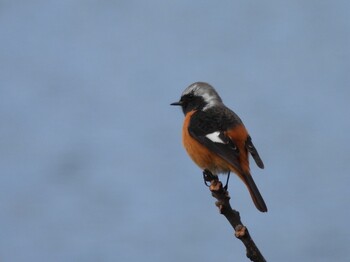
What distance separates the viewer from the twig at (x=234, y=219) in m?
2.15

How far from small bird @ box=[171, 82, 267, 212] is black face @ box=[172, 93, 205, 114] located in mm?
170

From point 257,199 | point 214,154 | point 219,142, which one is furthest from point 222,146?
point 257,199

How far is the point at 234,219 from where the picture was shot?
2428 millimetres

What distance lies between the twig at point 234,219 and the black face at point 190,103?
1.69 meters

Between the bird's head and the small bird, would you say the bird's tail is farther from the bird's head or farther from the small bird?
the bird's head

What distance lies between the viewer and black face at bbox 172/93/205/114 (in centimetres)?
471

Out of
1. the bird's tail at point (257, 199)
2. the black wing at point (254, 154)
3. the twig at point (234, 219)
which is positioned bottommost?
the twig at point (234, 219)

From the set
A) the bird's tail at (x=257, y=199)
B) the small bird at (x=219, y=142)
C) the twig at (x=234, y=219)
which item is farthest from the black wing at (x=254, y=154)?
the twig at (x=234, y=219)

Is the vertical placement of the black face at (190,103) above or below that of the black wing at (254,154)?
above

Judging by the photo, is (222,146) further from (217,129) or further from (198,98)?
(198,98)

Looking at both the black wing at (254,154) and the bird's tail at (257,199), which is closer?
the bird's tail at (257,199)

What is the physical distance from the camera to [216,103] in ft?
15.2

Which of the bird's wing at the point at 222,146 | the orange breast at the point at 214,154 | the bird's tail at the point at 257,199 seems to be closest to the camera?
the bird's tail at the point at 257,199

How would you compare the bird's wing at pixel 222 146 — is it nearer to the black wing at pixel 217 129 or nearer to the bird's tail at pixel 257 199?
the black wing at pixel 217 129
